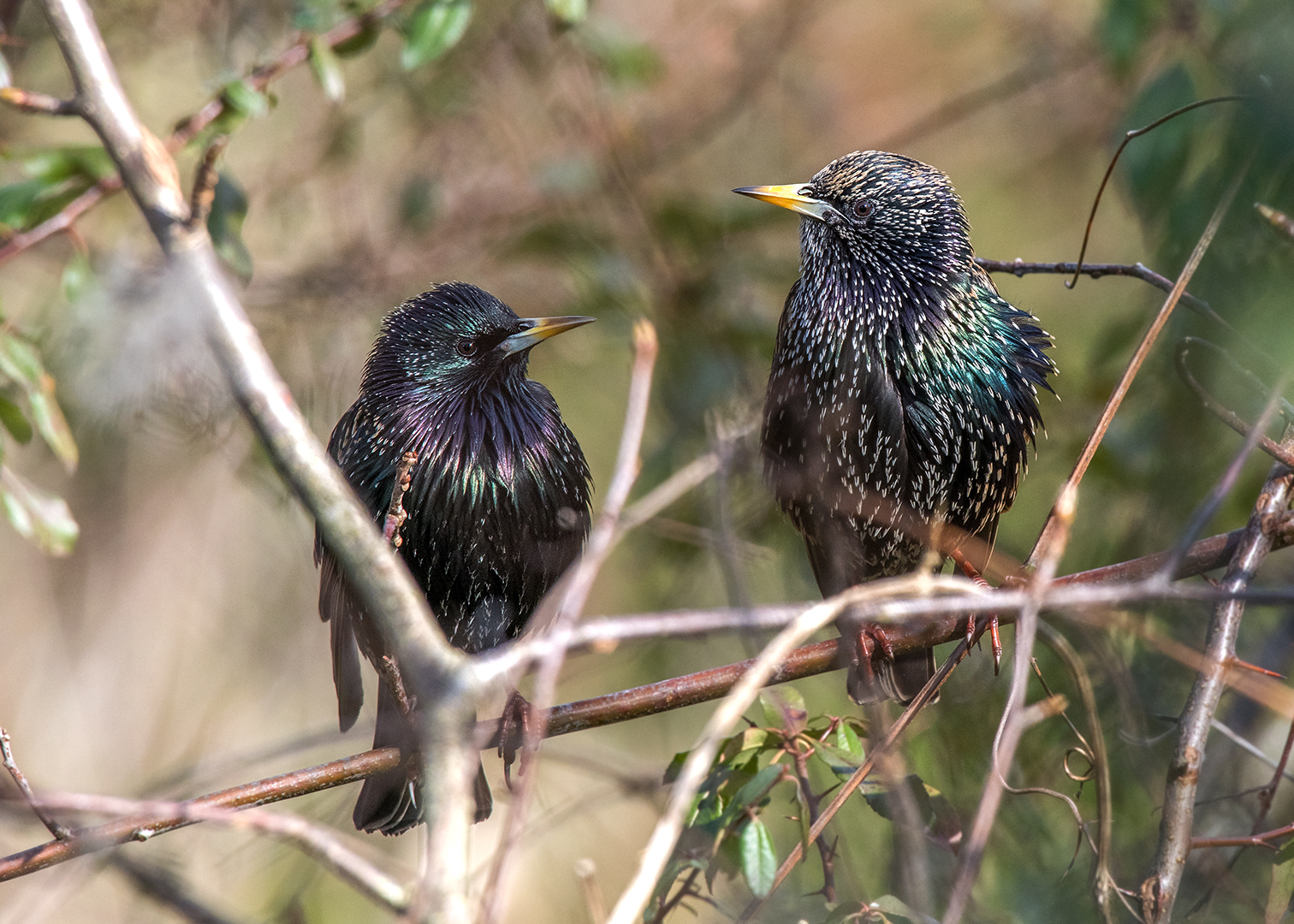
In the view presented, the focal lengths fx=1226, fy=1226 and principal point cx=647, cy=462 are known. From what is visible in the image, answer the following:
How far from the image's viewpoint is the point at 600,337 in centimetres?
510

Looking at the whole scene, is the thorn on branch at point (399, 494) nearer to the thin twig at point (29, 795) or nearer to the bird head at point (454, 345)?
the thin twig at point (29, 795)

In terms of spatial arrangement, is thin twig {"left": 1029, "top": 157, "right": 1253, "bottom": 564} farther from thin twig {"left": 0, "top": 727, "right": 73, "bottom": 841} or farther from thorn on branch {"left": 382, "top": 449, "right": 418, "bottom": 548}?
thin twig {"left": 0, "top": 727, "right": 73, "bottom": 841}

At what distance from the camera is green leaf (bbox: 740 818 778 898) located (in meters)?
2.28

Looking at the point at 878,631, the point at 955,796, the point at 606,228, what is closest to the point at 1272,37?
the point at 878,631

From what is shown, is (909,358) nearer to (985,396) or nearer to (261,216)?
(985,396)

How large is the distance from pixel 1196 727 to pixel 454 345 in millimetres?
2084

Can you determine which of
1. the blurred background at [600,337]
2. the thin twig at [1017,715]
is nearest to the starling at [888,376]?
the blurred background at [600,337]

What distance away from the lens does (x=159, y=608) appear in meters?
5.87

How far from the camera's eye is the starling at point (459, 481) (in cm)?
317

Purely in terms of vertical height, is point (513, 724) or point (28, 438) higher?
point (28, 438)

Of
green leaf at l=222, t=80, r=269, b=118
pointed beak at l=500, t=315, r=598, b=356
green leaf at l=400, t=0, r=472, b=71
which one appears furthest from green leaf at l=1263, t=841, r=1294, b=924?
green leaf at l=222, t=80, r=269, b=118

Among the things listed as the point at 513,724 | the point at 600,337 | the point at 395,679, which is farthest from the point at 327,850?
the point at 600,337

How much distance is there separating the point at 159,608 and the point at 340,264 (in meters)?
1.89

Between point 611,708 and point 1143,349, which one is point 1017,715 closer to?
point 1143,349
